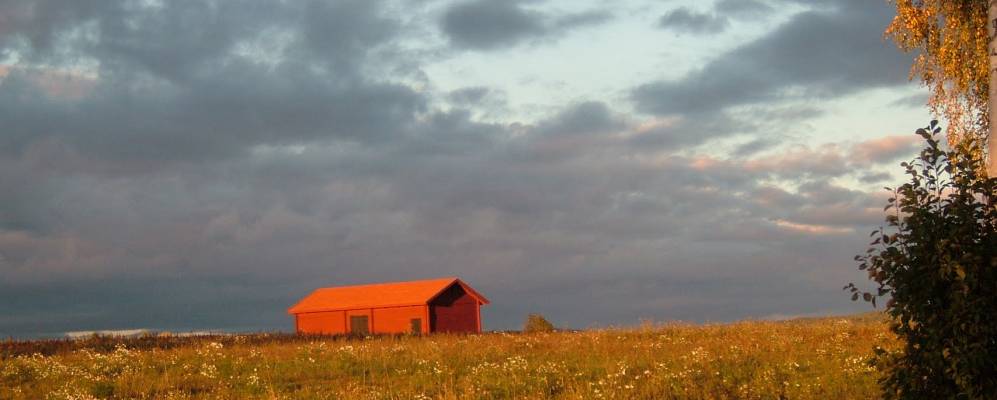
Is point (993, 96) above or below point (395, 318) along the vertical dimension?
above

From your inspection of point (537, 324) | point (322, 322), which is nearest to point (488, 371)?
point (537, 324)

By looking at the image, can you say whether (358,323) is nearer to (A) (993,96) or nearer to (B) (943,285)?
(A) (993,96)

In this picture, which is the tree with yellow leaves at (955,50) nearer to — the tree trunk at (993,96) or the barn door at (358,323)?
the tree trunk at (993,96)

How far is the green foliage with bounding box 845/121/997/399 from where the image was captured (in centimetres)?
862

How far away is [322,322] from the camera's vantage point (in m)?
59.8

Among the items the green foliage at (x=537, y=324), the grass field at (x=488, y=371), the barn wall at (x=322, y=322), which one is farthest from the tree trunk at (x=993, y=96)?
the barn wall at (x=322, y=322)

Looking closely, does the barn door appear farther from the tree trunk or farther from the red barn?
the tree trunk

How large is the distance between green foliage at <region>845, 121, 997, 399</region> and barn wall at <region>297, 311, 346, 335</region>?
5168 centimetres

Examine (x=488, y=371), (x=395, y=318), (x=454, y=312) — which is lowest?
(x=488, y=371)

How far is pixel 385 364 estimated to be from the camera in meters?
22.2

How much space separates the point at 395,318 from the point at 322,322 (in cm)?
669

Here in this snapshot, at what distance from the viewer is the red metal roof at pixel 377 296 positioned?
55750mm

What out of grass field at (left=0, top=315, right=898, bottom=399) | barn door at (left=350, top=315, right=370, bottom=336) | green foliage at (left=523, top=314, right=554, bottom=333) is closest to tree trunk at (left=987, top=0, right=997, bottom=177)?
grass field at (left=0, top=315, right=898, bottom=399)

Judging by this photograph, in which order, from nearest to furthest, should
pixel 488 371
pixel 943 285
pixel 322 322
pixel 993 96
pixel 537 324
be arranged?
pixel 943 285 < pixel 993 96 < pixel 488 371 < pixel 537 324 < pixel 322 322
